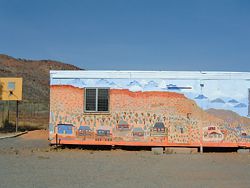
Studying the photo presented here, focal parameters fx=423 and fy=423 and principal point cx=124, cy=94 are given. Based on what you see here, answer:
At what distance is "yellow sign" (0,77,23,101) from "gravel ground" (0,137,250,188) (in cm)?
689

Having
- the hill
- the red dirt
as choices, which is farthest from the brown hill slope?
the red dirt

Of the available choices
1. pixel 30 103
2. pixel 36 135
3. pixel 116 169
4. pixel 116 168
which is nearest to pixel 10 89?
pixel 36 135

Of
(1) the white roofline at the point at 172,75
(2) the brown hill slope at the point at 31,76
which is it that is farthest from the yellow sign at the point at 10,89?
(1) the white roofline at the point at 172,75

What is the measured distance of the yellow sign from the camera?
951 inches

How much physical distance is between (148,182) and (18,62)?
240 ft

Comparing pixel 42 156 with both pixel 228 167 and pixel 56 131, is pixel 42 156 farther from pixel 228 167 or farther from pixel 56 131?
pixel 228 167

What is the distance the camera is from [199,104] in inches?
676

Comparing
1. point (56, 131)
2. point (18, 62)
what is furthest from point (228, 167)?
point (18, 62)

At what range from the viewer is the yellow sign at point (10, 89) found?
24156 millimetres

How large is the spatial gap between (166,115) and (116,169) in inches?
216

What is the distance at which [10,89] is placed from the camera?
79.9ft

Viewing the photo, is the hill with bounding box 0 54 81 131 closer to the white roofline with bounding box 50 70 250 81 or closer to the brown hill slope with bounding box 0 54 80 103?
the brown hill slope with bounding box 0 54 80 103

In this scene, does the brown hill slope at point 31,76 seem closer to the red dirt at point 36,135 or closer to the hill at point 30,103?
the hill at point 30,103

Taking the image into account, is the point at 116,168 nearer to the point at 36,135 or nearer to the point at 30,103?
the point at 36,135
